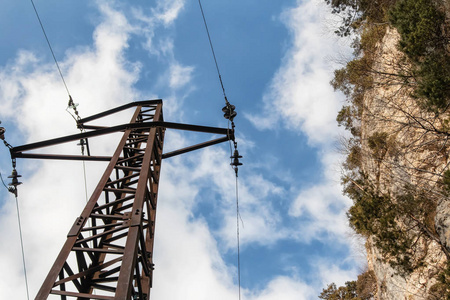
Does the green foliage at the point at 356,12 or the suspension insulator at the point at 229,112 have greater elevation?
the green foliage at the point at 356,12

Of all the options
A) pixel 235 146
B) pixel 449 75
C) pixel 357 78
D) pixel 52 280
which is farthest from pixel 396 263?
pixel 52 280

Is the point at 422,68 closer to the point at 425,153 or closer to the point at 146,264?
the point at 425,153

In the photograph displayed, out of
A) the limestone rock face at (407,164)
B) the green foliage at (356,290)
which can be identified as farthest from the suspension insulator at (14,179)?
the green foliage at (356,290)

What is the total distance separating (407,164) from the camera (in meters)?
13.7

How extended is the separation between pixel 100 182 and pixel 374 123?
13.5 m

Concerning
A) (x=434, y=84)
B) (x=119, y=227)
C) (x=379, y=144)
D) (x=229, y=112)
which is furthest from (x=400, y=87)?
(x=119, y=227)

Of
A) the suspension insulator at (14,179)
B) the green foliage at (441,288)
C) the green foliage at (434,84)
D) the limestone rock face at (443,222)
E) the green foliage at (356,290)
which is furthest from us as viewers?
the green foliage at (356,290)

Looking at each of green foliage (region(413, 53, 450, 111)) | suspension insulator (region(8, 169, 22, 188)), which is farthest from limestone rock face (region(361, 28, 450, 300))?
suspension insulator (region(8, 169, 22, 188))

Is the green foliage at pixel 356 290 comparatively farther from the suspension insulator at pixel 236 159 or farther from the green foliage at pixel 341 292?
the suspension insulator at pixel 236 159

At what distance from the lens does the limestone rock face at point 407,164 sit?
35.9 feet

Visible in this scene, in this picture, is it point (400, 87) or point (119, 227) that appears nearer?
point (119, 227)

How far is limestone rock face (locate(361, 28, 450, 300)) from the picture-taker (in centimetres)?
1093

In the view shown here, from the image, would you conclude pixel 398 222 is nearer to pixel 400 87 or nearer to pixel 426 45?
pixel 400 87

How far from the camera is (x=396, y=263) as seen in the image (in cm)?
1188
